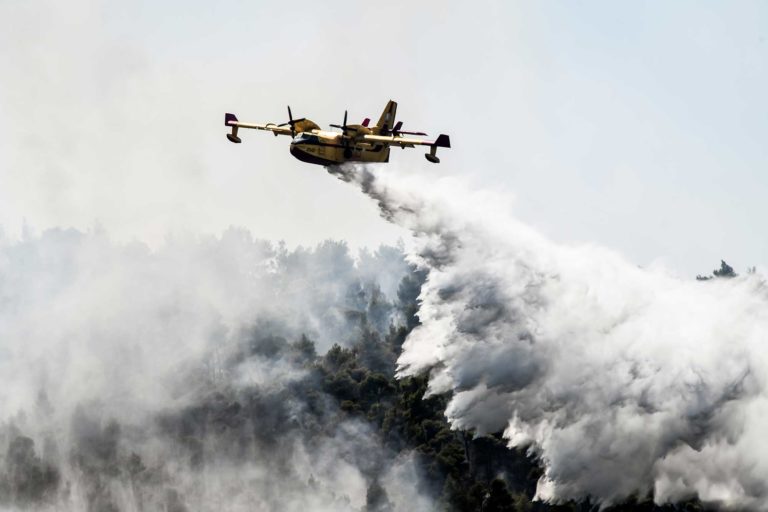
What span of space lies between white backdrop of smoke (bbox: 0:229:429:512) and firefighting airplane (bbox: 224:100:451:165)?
29243 millimetres

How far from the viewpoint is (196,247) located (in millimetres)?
179250

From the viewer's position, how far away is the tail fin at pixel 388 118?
66.4 meters

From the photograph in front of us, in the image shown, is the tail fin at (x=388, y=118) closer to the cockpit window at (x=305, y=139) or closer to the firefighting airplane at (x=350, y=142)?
the firefighting airplane at (x=350, y=142)

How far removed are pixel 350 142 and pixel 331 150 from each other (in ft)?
4.18

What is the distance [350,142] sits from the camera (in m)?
63.3

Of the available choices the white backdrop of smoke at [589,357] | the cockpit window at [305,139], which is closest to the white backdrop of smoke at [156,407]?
the white backdrop of smoke at [589,357]

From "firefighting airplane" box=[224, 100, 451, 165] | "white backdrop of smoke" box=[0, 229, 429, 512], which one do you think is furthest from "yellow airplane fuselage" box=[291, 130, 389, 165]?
"white backdrop of smoke" box=[0, 229, 429, 512]

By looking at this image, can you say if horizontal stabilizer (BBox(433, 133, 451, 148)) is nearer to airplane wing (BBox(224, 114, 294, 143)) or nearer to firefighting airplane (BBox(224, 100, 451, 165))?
firefighting airplane (BBox(224, 100, 451, 165))

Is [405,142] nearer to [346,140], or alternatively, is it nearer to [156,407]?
[346,140]

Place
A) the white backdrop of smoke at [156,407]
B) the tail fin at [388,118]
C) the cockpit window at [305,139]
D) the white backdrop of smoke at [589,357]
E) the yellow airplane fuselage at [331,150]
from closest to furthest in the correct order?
the white backdrop of smoke at [589,357], the cockpit window at [305,139], the yellow airplane fuselage at [331,150], the tail fin at [388,118], the white backdrop of smoke at [156,407]

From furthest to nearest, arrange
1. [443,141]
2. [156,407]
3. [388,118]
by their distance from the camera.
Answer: [156,407] → [388,118] → [443,141]

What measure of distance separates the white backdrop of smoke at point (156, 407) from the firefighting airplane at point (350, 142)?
2924cm

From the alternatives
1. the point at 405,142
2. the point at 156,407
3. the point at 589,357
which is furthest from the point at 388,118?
the point at 156,407

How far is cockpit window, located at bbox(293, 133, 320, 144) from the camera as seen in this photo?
61438mm
